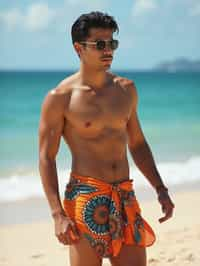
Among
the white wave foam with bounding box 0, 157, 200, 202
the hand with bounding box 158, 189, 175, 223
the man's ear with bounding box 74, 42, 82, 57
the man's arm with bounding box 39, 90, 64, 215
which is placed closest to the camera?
the man's arm with bounding box 39, 90, 64, 215

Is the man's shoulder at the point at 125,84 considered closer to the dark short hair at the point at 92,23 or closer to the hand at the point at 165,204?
the dark short hair at the point at 92,23

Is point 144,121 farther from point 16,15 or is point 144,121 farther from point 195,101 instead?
point 16,15

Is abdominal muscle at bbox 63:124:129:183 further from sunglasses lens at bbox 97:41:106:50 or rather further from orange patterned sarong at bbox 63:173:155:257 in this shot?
sunglasses lens at bbox 97:41:106:50

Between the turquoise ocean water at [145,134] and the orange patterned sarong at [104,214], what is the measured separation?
20.1ft

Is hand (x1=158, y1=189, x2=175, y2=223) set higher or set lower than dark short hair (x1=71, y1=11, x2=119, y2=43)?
lower

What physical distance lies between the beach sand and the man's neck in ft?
8.21

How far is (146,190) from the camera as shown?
10.2m

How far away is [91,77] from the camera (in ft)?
12.7

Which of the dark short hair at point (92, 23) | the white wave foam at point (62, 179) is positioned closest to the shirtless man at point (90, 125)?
the dark short hair at point (92, 23)

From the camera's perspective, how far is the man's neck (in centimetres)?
385

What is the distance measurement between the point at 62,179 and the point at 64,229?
797 cm

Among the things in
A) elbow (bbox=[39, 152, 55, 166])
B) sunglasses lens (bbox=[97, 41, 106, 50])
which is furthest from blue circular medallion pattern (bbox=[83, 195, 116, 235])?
sunglasses lens (bbox=[97, 41, 106, 50])

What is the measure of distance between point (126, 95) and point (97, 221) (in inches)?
27.8

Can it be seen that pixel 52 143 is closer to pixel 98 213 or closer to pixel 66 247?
pixel 98 213
